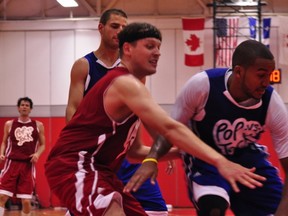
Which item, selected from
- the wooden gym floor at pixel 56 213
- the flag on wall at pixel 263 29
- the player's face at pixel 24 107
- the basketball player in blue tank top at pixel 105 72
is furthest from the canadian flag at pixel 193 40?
the basketball player in blue tank top at pixel 105 72

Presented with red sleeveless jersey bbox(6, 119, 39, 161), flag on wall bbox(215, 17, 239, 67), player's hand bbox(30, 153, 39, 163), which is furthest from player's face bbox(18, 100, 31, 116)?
flag on wall bbox(215, 17, 239, 67)

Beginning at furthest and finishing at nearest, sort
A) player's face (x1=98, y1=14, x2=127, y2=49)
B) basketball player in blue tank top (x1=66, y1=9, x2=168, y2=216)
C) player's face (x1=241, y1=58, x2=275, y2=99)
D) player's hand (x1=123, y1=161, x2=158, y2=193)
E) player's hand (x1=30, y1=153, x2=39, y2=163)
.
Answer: player's hand (x1=30, y1=153, x2=39, y2=163)
player's face (x1=98, y1=14, x2=127, y2=49)
basketball player in blue tank top (x1=66, y1=9, x2=168, y2=216)
player's face (x1=241, y1=58, x2=275, y2=99)
player's hand (x1=123, y1=161, x2=158, y2=193)

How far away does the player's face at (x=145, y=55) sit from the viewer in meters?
3.93

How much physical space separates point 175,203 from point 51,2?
6804 millimetres

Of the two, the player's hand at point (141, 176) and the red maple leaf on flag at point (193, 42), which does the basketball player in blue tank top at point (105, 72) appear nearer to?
the player's hand at point (141, 176)

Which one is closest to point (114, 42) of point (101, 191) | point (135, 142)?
point (135, 142)

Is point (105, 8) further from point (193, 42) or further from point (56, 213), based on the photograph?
point (56, 213)

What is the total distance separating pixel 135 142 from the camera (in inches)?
183

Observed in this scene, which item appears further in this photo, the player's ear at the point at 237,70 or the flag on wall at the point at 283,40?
the flag on wall at the point at 283,40

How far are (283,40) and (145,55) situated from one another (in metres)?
13.2

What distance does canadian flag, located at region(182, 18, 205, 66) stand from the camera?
16.3 metres

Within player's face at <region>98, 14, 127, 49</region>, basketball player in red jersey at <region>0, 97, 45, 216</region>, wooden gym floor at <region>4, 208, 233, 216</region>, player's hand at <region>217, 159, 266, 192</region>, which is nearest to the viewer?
player's hand at <region>217, 159, 266, 192</region>

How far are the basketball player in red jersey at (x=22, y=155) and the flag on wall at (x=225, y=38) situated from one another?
6.27 metres

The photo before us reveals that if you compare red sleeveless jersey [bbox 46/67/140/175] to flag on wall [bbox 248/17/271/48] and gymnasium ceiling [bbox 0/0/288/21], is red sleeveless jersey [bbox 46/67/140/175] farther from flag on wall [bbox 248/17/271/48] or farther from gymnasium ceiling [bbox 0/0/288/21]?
gymnasium ceiling [bbox 0/0/288/21]
